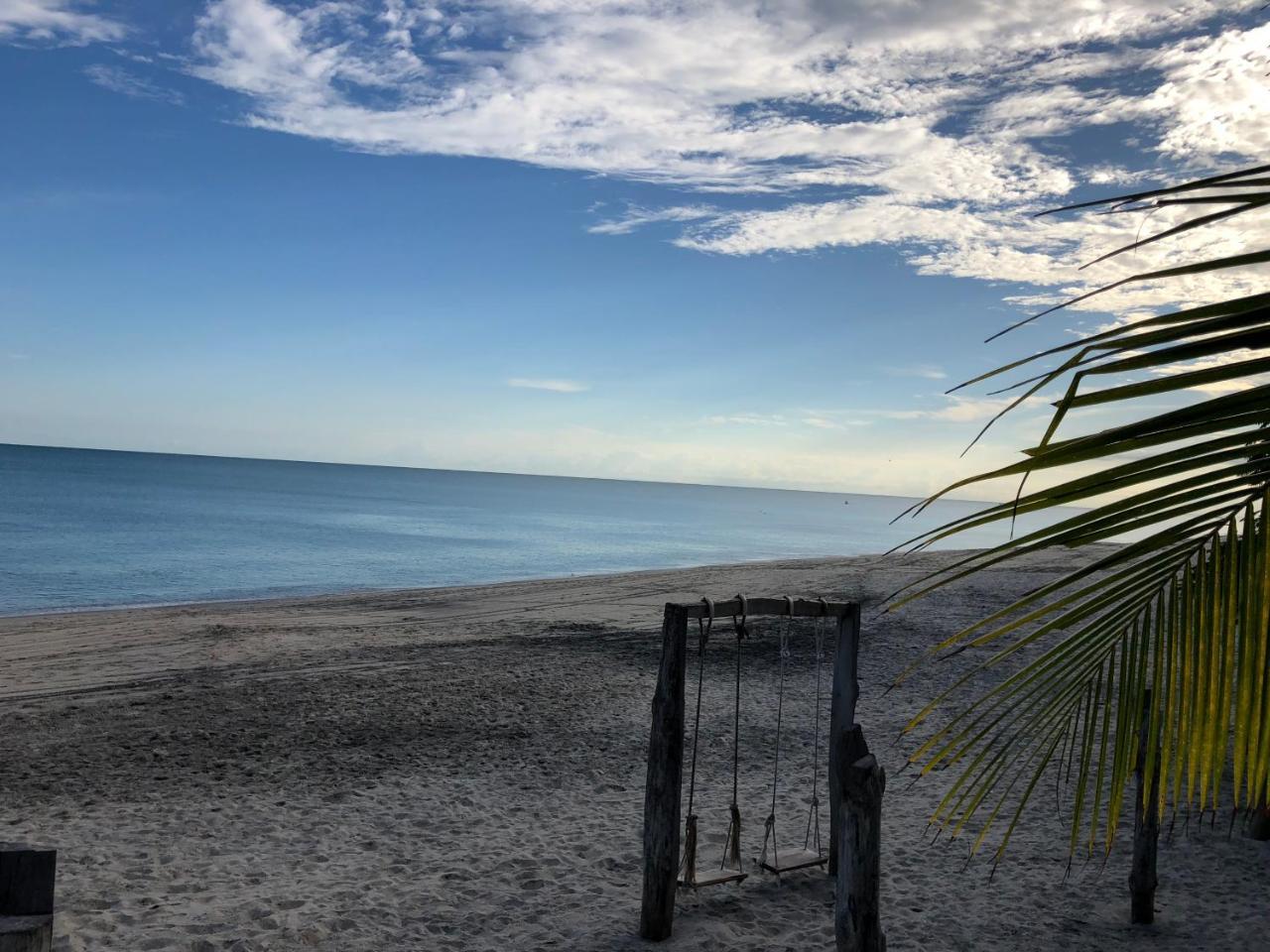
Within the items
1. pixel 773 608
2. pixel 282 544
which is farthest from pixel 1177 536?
pixel 282 544

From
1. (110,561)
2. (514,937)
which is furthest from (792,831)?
(110,561)

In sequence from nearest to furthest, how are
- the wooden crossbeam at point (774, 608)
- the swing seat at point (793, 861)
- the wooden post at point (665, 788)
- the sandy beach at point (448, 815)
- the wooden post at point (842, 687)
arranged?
the wooden post at point (665, 788) < the sandy beach at point (448, 815) < the wooden crossbeam at point (774, 608) < the swing seat at point (793, 861) < the wooden post at point (842, 687)

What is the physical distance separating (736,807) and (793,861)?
30.6 inches

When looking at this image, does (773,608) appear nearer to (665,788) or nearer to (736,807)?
(736,807)

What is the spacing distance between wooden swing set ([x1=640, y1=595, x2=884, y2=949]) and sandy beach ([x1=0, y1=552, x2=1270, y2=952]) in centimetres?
29

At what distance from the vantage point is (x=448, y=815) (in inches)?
327

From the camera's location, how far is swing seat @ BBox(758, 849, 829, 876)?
6.79 m

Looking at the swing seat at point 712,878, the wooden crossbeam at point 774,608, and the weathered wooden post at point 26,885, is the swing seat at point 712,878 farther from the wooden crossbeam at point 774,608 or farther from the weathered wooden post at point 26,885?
the weathered wooden post at point 26,885

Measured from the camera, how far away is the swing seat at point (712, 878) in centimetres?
632

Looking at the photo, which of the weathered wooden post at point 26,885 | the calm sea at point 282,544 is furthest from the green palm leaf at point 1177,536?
the calm sea at point 282,544

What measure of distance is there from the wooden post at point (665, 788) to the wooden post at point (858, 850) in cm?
141

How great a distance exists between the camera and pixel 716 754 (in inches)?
407

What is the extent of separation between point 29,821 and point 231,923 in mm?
2907

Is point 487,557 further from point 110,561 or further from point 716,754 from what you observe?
point 716,754
